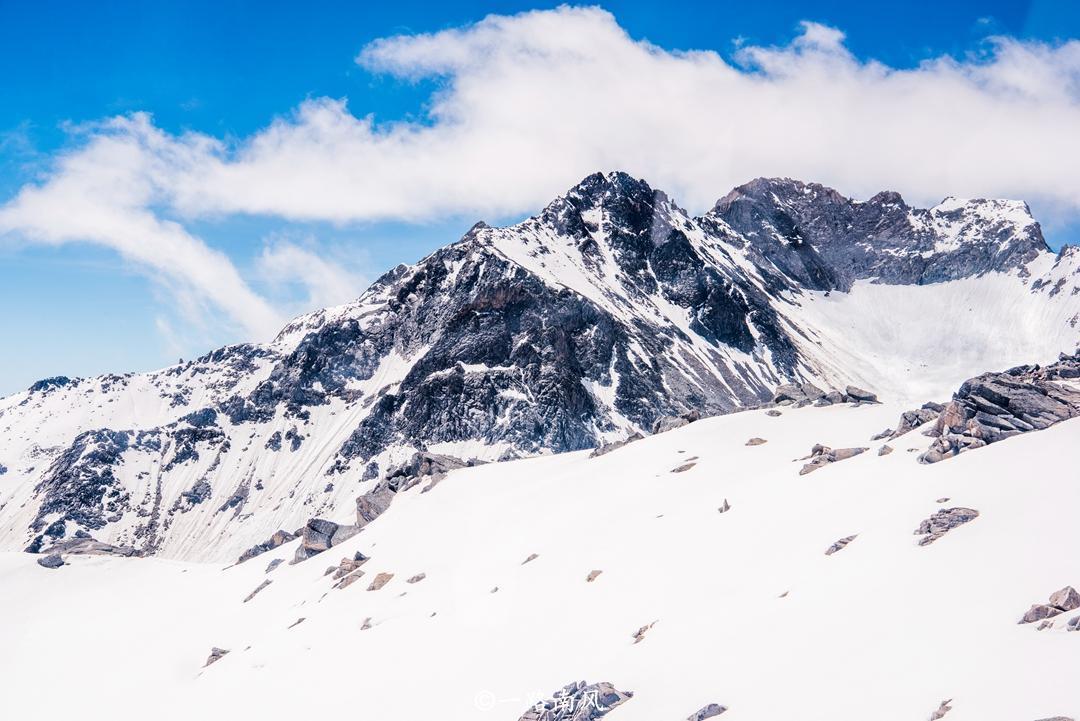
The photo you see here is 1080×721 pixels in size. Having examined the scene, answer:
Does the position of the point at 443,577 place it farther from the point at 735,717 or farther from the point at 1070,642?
the point at 1070,642

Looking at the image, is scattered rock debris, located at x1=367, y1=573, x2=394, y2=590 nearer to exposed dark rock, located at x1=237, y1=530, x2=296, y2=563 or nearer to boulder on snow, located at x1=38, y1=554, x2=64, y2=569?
exposed dark rock, located at x1=237, y1=530, x2=296, y2=563

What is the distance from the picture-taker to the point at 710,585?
28734 millimetres

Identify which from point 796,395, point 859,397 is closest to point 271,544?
point 796,395

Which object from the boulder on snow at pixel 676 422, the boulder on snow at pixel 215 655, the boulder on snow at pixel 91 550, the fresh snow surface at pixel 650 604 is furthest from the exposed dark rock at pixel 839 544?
the boulder on snow at pixel 91 550

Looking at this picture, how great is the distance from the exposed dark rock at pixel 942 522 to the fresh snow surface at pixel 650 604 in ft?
1.25

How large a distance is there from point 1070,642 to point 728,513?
58.2ft

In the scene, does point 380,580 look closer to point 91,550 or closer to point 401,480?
point 401,480

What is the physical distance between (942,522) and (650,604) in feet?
33.7

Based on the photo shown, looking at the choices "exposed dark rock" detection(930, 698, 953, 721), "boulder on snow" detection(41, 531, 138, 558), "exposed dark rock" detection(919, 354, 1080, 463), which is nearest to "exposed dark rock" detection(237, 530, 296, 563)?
"boulder on snow" detection(41, 531, 138, 558)

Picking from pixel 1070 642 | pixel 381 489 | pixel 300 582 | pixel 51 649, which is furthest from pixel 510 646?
pixel 381 489

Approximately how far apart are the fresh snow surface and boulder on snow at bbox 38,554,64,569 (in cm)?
239

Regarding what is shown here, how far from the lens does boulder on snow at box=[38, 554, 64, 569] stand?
6210 centimetres

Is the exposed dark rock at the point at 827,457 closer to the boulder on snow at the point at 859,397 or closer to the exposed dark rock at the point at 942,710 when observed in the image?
the boulder on snow at the point at 859,397

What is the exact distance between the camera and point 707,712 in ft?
68.6
